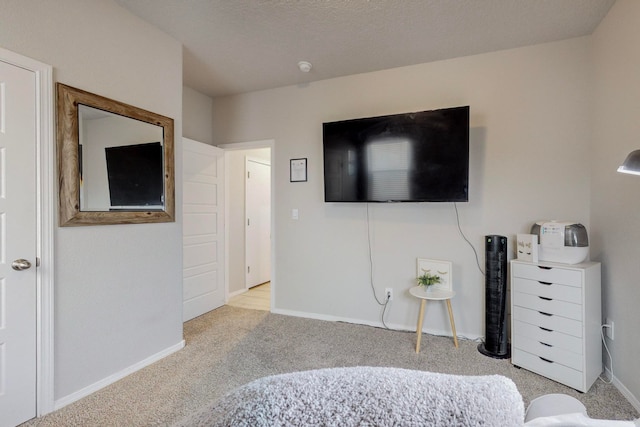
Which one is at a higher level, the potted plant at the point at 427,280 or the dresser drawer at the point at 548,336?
the potted plant at the point at 427,280

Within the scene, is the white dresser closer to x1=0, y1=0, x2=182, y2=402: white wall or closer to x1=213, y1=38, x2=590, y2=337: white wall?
x1=213, y1=38, x2=590, y2=337: white wall

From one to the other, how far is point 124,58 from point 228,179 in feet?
6.23

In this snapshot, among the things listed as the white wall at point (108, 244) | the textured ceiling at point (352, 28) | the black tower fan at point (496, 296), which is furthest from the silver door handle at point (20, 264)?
the black tower fan at point (496, 296)

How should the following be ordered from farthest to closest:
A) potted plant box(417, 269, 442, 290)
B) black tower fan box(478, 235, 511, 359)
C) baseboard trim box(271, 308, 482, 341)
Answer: baseboard trim box(271, 308, 482, 341)
potted plant box(417, 269, 442, 290)
black tower fan box(478, 235, 511, 359)

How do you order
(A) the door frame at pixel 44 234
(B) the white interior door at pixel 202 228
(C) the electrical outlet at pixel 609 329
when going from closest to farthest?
(A) the door frame at pixel 44 234 < (C) the electrical outlet at pixel 609 329 < (B) the white interior door at pixel 202 228

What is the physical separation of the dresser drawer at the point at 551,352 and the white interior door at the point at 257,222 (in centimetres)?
341

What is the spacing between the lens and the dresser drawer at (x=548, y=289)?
201 cm

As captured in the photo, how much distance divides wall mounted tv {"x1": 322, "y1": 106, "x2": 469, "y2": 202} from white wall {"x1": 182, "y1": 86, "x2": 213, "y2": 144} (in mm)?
1621

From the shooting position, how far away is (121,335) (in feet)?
7.16

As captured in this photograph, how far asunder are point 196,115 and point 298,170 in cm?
140

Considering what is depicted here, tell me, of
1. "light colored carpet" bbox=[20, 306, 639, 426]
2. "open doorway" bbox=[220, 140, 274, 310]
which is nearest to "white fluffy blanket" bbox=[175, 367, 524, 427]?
"light colored carpet" bbox=[20, 306, 639, 426]

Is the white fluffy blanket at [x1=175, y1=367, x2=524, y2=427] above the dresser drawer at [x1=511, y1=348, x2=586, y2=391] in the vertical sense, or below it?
above

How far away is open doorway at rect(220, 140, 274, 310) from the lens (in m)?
3.97

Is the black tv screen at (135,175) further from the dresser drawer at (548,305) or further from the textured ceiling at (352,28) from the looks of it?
the dresser drawer at (548,305)
